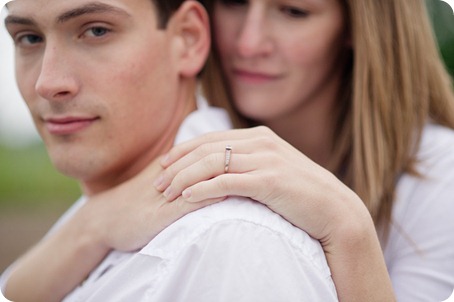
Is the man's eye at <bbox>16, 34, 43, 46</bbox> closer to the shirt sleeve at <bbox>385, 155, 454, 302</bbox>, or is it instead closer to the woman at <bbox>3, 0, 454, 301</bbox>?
the woman at <bbox>3, 0, 454, 301</bbox>

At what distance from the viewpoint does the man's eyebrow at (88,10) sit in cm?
194

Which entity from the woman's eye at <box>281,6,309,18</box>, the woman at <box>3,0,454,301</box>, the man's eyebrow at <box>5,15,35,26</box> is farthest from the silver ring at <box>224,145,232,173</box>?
the woman's eye at <box>281,6,309,18</box>

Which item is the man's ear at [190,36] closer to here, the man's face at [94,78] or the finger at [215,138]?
the man's face at [94,78]

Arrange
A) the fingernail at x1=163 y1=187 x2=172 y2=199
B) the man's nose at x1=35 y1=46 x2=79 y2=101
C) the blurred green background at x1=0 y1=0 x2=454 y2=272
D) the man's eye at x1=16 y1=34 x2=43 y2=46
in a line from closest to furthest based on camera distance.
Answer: the fingernail at x1=163 y1=187 x2=172 y2=199 → the man's nose at x1=35 y1=46 x2=79 y2=101 → the man's eye at x1=16 y1=34 x2=43 y2=46 → the blurred green background at x1=0 y1=0 x2=454 y2=272

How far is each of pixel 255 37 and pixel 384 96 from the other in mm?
614

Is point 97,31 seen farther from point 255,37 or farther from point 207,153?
point 255,37

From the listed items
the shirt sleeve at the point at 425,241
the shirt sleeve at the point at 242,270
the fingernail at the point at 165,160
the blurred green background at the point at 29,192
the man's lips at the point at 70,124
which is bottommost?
the blurred green background at the point at 29,192

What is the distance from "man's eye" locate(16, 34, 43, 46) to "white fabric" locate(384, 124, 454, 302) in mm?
1454

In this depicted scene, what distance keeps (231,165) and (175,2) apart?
2.49ft

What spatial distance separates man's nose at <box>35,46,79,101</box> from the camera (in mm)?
1949

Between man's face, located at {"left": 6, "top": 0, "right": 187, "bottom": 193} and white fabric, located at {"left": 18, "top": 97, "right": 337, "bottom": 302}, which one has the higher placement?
man's face, located at {"left": 6, "top": 0, "right": 187, "bottom": 193}

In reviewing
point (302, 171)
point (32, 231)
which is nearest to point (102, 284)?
point (302, 171)

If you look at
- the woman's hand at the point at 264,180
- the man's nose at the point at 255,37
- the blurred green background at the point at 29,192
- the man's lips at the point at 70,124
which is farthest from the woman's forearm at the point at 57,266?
the blurred green background at the point at 29,192

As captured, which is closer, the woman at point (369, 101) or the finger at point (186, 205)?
the finger at point (186, 205)
